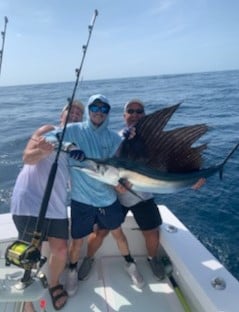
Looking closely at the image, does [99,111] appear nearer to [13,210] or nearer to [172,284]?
[13,210]

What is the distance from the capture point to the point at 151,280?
2.42 meters

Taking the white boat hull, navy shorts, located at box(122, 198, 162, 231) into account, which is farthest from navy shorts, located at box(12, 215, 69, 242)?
navy shorts, located at box(122, 198, 162, 231)

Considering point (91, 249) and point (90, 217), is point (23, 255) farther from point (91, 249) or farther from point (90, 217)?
point (91, 249)

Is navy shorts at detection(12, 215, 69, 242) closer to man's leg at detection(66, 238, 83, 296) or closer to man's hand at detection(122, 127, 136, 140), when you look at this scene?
man's leg at detection(66, 238, 83, 296)

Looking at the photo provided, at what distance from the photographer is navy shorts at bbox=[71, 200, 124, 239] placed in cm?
221

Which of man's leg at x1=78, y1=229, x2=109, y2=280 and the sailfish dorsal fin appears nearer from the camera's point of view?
the sailfish dorsal fin

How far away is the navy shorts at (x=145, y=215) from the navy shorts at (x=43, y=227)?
0.56 meters

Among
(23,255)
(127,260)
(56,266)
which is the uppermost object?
(23,255)

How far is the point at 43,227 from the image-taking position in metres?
1.99

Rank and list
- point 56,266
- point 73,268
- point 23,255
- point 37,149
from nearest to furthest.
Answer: point 23,255
point 37,149
point 56,266
point 73,268

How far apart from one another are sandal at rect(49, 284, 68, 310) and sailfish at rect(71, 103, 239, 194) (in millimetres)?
874

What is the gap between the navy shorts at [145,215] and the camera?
2.46 metres

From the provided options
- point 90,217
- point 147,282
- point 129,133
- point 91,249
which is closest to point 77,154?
point 129,133

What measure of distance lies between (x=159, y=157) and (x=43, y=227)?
0.82 m
